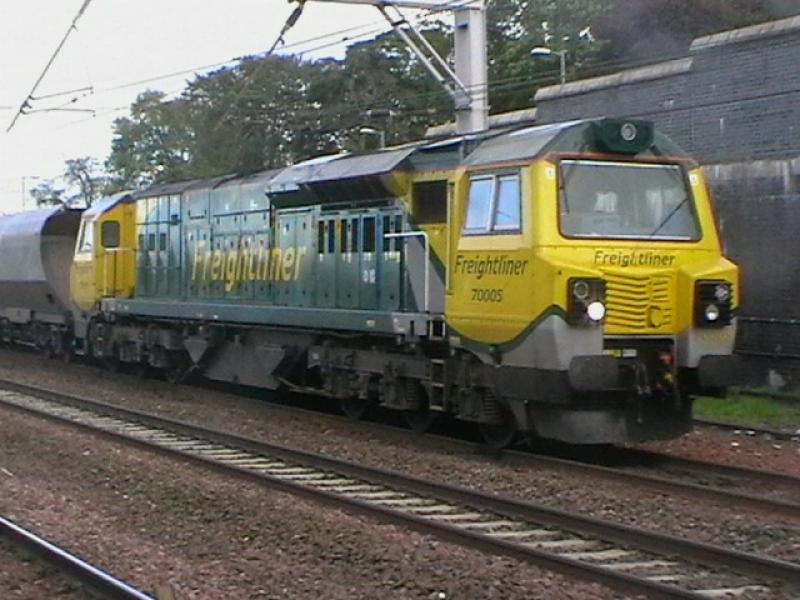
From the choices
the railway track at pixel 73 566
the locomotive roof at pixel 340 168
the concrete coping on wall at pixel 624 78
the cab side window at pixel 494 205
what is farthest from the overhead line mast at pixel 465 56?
the railway track at pixel 73 566

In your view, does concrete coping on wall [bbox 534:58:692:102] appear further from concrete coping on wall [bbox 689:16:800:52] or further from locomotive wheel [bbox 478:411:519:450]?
locomotive wheel [bbox 478:411:519:450]

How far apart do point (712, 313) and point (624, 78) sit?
9324 mm

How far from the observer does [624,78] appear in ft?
68.1

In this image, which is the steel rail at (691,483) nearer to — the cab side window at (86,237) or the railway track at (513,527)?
the railway track at (513,527)

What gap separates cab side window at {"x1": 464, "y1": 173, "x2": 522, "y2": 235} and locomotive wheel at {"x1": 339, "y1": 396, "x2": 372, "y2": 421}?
4.20 meters

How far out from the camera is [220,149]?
52000 millimetres

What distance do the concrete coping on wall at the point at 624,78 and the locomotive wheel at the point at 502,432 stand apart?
28.2 feet

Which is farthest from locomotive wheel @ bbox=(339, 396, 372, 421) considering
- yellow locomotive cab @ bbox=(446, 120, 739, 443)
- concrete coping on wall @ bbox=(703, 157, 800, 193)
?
concrete coping on wall @ bbox=(703, 157, 800, 193)

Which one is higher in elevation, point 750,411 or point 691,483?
point 750,411

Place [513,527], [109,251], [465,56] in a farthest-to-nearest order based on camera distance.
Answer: [109,251] → [465,56] → [513,527]

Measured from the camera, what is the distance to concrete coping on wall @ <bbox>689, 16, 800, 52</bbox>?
18.0 metres

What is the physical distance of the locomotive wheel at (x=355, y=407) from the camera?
1651 centimetres

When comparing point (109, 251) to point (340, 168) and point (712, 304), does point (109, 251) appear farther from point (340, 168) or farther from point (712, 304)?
point (712, 304)

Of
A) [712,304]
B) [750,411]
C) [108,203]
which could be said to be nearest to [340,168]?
[712,304]
